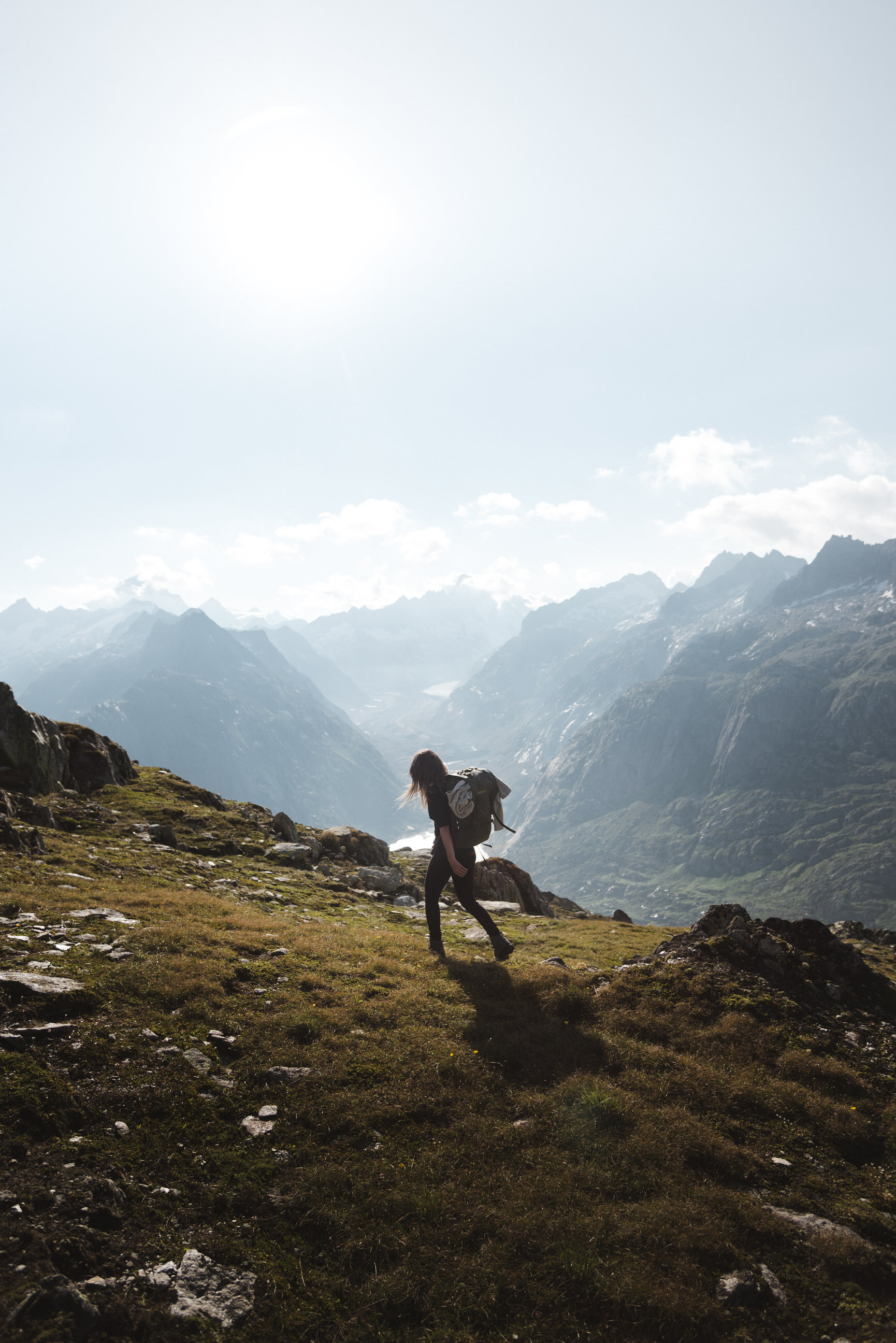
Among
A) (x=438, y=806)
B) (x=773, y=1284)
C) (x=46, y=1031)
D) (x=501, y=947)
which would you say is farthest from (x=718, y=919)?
(x=46, y=1031)

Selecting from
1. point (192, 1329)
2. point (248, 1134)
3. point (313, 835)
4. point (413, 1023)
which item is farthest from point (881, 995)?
point (313, 835)

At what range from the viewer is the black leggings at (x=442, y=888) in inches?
569

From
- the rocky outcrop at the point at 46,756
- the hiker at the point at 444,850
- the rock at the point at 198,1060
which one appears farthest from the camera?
the rocky outcrop at the point at 46,756

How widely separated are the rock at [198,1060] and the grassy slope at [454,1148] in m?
0.17

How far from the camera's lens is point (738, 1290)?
6082 millimetres

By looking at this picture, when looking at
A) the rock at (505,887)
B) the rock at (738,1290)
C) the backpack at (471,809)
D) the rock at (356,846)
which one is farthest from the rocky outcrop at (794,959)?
the rock at (356,846)

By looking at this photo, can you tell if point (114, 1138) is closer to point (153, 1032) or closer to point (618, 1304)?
point (153, 1032)

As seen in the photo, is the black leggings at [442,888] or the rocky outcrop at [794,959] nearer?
the rocky outcrop at [794,959]

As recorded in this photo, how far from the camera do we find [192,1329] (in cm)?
530

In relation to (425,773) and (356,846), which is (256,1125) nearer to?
(425,773)

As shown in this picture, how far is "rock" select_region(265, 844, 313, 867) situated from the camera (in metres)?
27.1

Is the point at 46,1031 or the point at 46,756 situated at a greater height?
the point at 46,756

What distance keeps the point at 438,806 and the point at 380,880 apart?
49.2 feet

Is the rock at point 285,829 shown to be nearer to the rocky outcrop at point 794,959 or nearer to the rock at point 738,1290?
the rocky outcrop at point 794,959
